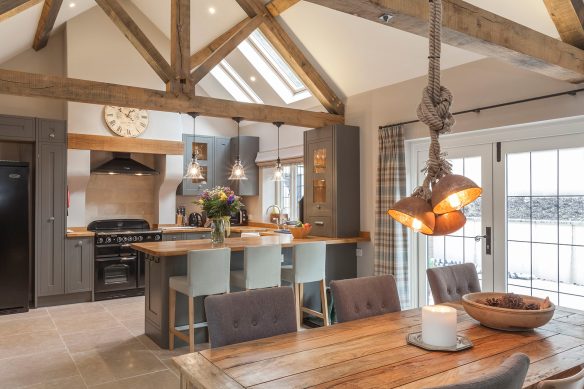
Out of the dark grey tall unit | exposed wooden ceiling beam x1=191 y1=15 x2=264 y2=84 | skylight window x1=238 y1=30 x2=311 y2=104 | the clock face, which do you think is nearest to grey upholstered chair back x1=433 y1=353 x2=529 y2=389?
exposed wooden ceiling beam x1=191 y1=15 x2=264 y2=84

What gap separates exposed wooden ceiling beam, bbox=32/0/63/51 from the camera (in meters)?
5.18

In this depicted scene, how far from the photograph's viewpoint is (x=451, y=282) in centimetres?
303

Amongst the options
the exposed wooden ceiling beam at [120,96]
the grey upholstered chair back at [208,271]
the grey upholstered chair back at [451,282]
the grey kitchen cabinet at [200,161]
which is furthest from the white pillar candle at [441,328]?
the grey kitchen cabinet at [200,161]

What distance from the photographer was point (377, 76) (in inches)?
203

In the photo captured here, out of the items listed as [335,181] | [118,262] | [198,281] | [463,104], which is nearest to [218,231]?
[198,281]

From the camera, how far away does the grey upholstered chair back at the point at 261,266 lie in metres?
4.14

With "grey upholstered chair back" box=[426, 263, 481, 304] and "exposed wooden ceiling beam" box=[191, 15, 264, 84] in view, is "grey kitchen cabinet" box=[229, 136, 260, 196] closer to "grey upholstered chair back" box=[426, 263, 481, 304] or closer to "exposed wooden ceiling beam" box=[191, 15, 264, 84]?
"exposed wooden ceiling beam" box=[191, 15, 264, 84]

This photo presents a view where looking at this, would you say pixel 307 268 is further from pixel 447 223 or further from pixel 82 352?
pixel 447 223

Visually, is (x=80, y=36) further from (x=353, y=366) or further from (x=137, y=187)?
(x=353, y=366)

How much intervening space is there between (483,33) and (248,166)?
5.42 m

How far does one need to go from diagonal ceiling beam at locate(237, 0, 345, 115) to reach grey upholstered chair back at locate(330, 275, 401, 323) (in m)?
3.46

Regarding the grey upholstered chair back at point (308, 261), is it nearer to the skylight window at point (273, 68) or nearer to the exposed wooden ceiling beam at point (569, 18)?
the skylight window at point (273, 68)

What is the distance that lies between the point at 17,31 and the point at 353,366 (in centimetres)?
570

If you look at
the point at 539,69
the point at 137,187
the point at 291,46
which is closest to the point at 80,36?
the point at 137,187
